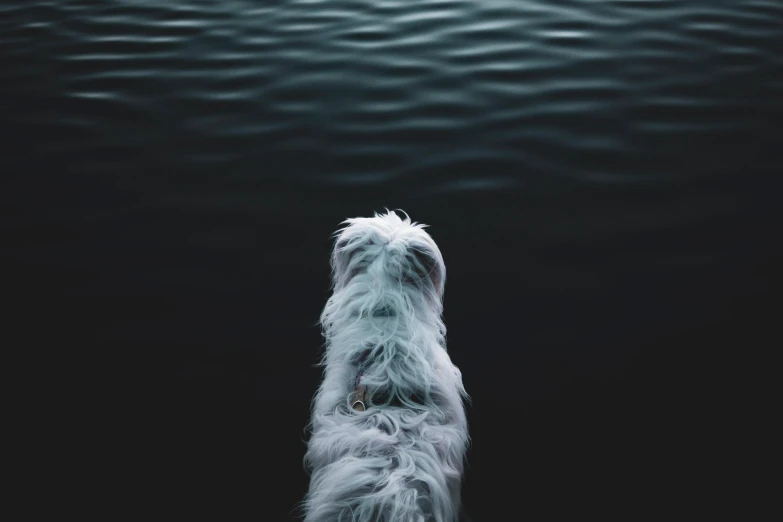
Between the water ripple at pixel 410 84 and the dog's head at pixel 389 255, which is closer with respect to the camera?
the dog's head at pixel 389 255

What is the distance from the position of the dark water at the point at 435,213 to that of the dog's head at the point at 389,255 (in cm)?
81

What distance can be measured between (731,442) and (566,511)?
836 millimetres

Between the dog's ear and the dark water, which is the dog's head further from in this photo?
the dark water

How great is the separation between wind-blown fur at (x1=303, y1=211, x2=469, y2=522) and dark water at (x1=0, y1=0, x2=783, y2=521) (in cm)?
66

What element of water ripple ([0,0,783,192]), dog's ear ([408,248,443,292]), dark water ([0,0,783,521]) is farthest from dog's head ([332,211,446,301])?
water ripple ([0,0,783,192])

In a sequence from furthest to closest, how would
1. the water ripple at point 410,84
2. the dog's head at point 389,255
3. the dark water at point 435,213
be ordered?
the water ripple at point 410,84 → the dark water at point 435,213 → the dog's head at point 389,255

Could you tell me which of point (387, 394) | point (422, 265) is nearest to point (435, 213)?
point (422, 265)

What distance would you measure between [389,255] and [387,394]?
0.56m

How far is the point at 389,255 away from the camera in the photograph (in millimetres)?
2510

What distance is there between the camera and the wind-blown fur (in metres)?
1.91

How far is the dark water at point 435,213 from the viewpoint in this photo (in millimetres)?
2926

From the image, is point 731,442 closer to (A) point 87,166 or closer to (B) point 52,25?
(A) point 87,166

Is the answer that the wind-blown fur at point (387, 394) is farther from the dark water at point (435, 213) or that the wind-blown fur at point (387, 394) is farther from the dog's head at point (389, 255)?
the dark water at point (435, 213)

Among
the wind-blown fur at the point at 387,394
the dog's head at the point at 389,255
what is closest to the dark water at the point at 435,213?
the wind-blown fur at the point at 387,394
